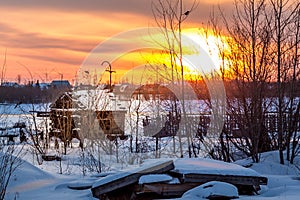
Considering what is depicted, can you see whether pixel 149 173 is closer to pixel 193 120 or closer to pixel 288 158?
pixel 288 158

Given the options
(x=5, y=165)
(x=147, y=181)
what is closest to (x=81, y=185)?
(x=5, y=165)

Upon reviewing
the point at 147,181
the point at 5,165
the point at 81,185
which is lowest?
the point at 81,185

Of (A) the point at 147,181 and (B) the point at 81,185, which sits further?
(B) the point at 81,185

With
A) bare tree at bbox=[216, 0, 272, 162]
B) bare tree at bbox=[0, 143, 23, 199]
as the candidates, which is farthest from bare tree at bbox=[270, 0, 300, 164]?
bare tree at bbox=[0, 143, 23, 199]

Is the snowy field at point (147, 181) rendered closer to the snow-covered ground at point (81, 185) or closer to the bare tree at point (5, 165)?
the snow-covered ground at point (81, 185)

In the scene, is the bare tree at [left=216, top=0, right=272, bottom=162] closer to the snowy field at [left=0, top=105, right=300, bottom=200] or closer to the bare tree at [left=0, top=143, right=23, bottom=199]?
the snowy field at [left=0, top=105, right=300, bottom=200]

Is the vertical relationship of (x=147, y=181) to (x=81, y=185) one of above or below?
above

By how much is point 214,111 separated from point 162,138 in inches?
186

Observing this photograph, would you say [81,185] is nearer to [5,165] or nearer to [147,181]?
[5,165]

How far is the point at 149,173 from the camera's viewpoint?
5801 millimetres

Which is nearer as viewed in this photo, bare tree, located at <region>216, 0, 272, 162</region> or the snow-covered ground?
the snow-covered ground

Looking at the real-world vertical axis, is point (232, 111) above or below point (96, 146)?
above

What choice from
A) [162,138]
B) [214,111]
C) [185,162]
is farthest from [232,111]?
[162,138]

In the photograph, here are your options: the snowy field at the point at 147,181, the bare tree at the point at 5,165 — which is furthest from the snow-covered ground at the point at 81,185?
the bare tree at the point at 5,165
